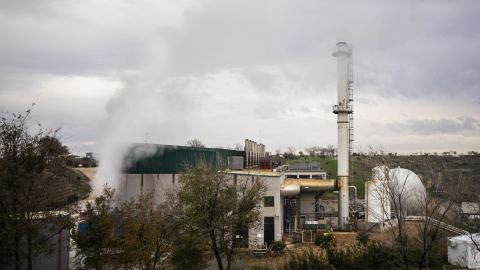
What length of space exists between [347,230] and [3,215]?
2658 centimetres

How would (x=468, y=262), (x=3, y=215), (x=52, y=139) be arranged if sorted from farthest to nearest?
(x=468, y=262) → (x=52, y=139) → (x=3, y=215)

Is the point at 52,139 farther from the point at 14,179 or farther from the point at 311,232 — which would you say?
the point at 311,232

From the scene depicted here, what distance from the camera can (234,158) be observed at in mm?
31531

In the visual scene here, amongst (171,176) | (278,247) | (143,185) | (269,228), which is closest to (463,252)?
(278,247)

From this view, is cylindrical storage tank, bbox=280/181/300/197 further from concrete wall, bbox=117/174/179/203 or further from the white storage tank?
the white storage tank

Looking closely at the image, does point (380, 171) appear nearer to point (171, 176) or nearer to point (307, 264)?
point (307, 264)

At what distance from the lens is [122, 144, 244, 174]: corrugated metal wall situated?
86.3 ft

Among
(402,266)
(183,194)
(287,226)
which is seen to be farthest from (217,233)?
(287,226)

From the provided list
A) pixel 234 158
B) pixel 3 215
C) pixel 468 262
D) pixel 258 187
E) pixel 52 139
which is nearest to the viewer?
pixel 3 215

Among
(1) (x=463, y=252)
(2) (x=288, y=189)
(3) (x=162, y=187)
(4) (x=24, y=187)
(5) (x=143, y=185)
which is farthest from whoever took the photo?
(2) (x=288, y=189)

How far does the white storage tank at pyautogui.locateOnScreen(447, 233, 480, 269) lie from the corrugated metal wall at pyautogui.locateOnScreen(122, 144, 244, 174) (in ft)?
50.4

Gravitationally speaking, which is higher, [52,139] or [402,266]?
[52,139]

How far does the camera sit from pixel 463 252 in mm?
21328

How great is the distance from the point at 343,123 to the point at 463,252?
14758mm
